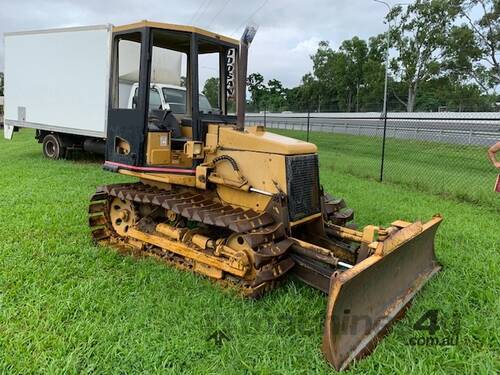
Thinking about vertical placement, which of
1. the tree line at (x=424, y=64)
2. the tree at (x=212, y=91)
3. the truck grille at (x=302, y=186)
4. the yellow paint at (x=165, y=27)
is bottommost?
the truck grille at (x=302, y=186)

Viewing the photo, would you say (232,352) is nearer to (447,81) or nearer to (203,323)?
(203,323)

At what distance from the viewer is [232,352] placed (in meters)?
2.88

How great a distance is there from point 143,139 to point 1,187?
16.0ft

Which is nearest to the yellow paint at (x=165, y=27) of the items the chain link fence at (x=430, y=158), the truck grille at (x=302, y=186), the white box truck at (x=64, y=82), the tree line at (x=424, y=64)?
the truck grille at (x=302, y=186)

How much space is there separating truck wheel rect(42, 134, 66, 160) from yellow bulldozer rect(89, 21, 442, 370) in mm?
7972

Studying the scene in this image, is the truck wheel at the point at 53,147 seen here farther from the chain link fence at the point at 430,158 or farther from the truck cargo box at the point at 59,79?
the chain link fence at the point at 430,158

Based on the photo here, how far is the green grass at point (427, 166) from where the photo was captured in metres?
8.32

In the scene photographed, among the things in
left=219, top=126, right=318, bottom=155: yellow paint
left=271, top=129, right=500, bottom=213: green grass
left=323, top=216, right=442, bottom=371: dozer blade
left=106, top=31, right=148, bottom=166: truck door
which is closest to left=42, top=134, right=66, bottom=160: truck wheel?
left=271, top=129, right=500, bottom=213: green grass

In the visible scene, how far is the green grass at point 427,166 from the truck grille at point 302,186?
4600mm

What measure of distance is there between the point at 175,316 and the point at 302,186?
1693mm

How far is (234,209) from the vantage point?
4.11 meters

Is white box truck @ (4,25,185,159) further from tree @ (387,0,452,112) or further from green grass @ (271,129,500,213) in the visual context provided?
tree @ (387,0,452,112)

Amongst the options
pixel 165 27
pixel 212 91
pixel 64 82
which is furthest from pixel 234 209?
pixel 64 82

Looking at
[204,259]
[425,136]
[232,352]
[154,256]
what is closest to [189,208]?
[204,259]
